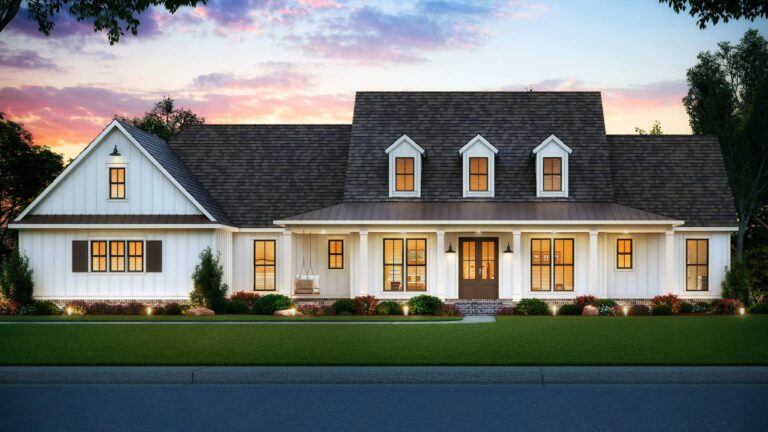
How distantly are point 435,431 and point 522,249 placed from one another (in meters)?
21.9

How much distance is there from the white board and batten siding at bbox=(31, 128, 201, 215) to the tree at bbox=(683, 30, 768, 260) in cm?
3121

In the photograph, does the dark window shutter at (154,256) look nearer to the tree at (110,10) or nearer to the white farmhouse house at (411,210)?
the white farmhouse house at (411,210)

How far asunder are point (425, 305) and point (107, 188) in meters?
12.1

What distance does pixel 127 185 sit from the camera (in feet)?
97.7

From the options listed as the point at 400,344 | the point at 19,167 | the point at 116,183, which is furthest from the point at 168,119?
the point at 400,344

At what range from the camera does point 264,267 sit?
3175 cm

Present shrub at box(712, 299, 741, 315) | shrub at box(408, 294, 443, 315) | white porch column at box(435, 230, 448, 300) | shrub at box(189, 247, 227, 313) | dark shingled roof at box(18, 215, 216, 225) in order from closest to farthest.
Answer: shrub at box(408, 294, 443, 315) → shrub at box(712, 299, 741, 315) → shrub at box(189, 247, 227, 313) → dark shingled roof at box(18, 215, 216, 225) → white porch column at box(435, 230, 448, 300)

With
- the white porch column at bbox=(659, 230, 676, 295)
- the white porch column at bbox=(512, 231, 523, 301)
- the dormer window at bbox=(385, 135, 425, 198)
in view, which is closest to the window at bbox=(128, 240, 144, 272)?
the dormer window at bbox=(385, 135, 425, 198)

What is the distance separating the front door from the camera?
3067cm

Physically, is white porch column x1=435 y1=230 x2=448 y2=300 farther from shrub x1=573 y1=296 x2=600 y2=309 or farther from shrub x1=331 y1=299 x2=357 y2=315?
shrub x1=573 y1=296 x2=600 y2=309

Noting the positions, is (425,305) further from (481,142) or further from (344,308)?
(481,142)

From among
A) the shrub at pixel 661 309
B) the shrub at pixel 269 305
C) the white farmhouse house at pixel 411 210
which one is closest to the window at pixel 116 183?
the white farmhouse house at pixel 411 210

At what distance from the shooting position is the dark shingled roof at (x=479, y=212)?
29188mm

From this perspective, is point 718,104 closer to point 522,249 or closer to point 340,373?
point 522,249
